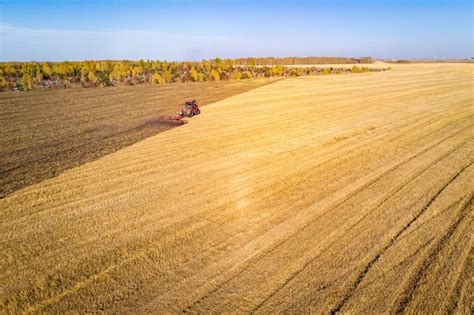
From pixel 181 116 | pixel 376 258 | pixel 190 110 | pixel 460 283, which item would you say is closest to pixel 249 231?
pixel 376 258

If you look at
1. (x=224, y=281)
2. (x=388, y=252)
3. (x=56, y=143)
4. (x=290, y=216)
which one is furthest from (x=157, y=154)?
(x=388, y=252)

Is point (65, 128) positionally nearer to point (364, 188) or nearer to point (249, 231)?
point (249, 231)

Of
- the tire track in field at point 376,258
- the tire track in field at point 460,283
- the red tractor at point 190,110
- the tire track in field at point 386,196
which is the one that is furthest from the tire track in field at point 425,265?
the red tractor at point 190,110

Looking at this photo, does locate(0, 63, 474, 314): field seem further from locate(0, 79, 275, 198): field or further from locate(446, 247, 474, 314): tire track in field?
locate(0, 79, 275, 198): field

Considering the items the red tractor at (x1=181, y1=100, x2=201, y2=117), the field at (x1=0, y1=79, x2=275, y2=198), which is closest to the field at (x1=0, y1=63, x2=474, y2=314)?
the field at (x1=0, y1=79, x2=275, y2=198)

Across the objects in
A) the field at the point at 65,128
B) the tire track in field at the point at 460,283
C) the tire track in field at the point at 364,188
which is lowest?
the tire track in field at the point at 460,283

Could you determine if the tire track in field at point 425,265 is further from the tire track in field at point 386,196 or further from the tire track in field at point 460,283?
the tire track in field at point 386,196
